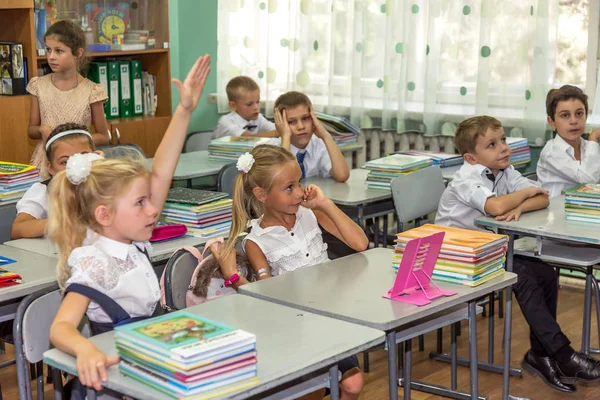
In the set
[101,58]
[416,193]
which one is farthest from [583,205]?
[101,58]

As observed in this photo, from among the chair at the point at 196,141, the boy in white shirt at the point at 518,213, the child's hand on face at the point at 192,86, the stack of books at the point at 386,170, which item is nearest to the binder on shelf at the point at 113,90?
the chair at the point at 196,141

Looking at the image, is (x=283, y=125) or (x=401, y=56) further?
(x=401, y=56)

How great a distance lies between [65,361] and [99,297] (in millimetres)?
253

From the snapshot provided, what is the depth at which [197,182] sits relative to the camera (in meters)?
5.32

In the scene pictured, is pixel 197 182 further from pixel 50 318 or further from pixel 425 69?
pixel 50 318

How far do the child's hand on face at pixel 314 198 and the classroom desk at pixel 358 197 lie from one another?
84cm

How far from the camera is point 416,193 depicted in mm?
3779

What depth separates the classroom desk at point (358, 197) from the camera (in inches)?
151

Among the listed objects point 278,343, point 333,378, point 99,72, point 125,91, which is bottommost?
point 333,378

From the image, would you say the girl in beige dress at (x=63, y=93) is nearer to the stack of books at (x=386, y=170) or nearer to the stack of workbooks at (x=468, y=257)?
the stack of books at (x=386, y=170)

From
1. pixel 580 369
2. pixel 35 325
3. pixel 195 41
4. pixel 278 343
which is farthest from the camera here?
pixel 195 41

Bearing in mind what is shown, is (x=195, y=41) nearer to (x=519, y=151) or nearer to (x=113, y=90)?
(x=113, y=90)

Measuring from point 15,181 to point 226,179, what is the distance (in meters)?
1.01

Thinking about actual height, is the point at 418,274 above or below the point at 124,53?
below
